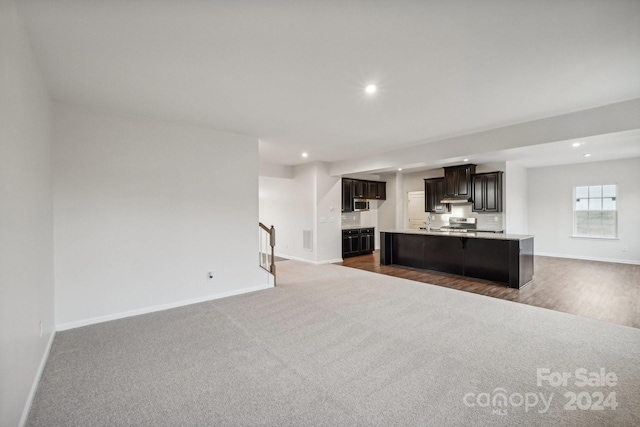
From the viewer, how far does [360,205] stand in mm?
8820

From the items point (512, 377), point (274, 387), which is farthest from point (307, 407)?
point (512, 377)

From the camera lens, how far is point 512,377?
90.0 inches

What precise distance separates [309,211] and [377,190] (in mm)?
2816

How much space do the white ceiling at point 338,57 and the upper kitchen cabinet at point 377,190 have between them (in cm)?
493

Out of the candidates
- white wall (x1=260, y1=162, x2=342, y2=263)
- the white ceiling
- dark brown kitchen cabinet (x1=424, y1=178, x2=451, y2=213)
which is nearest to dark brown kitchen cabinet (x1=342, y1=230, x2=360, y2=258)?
white wall (x1=260, y1=162, x2=342, y2=263)

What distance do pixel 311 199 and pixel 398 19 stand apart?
5572 millimetres

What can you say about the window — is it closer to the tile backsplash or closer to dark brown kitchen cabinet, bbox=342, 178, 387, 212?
the tile backsplash

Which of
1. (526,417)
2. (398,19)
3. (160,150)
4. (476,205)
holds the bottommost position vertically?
(526,417)

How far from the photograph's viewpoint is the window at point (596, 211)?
7129 millimetres

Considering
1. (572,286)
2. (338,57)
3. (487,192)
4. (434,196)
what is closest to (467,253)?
(572,286)

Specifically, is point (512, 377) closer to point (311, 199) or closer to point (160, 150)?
point (160, 150)

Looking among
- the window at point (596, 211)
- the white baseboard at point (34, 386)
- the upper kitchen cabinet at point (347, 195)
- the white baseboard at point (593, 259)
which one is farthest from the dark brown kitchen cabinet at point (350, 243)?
the white baseboard at point (34, 386)

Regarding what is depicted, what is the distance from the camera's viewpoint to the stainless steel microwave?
854 cm

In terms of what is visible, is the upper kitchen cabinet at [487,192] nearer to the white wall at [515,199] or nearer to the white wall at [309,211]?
the white wall at [515,199]
